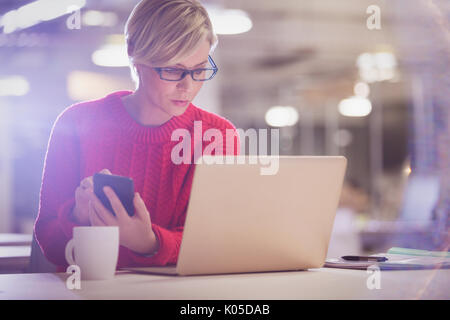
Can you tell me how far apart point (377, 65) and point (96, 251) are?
23.0ft

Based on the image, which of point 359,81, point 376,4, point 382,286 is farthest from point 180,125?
point 359,81

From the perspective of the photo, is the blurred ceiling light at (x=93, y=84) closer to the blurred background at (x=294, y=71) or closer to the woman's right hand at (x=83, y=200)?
the blurred background at (x=294, y=71)

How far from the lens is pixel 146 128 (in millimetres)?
1990

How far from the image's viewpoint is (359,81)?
8.91 m

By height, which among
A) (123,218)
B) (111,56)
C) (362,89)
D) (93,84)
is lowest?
(123,218)

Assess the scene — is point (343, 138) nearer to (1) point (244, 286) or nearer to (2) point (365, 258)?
(2) point (365, 258)

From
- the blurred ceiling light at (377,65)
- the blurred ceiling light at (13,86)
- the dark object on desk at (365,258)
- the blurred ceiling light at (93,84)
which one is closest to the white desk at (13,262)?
the dark object on desk at (365,258)

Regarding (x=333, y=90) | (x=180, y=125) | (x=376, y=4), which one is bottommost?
(x=180, y=125)

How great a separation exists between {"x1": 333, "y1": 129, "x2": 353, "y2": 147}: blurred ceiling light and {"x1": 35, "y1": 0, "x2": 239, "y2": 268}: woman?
8901mm

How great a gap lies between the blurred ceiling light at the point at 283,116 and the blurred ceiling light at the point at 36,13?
519 cm

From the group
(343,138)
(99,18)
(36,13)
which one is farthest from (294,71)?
(36,13)

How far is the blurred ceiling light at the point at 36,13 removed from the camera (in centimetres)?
481
